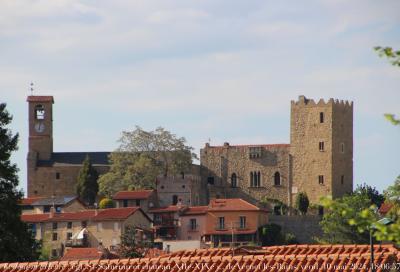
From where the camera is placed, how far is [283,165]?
410 ft

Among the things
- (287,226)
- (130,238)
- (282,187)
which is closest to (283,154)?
(282,187)

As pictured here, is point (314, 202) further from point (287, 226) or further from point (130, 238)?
point (130, 238)

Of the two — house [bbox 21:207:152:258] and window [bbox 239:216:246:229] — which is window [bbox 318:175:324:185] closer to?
window [bbox 239:216:246:229]

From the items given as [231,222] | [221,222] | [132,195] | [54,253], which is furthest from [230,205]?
[54,253]

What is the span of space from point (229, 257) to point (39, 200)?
99.1 m

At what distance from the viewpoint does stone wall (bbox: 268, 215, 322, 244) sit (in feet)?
376

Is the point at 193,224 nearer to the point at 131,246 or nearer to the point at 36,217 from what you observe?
the point at 36,217

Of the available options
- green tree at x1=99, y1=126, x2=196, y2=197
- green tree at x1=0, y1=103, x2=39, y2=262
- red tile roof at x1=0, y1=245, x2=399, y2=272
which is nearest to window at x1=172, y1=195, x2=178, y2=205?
green tree at x1=99, y1=126, x2=196, y2=197

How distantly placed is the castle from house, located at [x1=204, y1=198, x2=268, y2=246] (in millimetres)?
7836

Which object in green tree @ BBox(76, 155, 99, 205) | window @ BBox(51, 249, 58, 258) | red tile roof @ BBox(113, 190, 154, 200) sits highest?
green tree @ BBox(76, 155, 99, 205)

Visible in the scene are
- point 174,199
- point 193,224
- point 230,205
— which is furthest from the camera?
point 174,199

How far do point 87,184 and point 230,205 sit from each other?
14746 millimetres

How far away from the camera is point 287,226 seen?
11544 cm

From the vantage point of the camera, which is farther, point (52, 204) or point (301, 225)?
point (52, 204)
